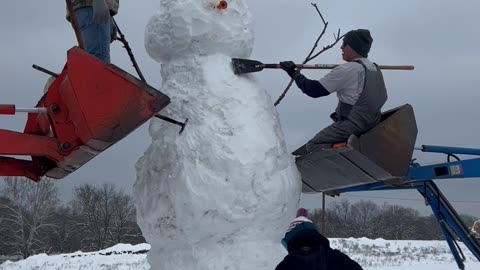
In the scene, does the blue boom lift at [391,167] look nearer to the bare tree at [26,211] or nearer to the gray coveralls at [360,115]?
the gray coveralls at [360,115]

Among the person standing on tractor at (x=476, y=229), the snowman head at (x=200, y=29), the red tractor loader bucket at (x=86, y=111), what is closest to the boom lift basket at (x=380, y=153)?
the snowman head at (x=200, y=29)

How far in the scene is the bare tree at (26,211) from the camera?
37375 mm

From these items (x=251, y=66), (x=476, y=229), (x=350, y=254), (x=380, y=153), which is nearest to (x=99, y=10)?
(x=251, y=66)

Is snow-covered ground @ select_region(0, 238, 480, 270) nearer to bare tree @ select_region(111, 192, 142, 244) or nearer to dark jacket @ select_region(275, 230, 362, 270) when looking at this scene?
dark jacket @ select_region(275, 230, 362, 270)

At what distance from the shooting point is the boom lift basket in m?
3.74

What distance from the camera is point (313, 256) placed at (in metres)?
2.42

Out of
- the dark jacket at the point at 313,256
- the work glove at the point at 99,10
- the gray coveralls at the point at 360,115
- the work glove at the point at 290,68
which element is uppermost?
the work glove at the point at 99,10

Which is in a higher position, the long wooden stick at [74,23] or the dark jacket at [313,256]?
the long wooden stick at [74,23]

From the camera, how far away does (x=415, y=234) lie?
52.4 metres

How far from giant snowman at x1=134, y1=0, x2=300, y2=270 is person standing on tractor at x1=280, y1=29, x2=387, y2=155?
32 centimetres

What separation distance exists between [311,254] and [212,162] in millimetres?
1364

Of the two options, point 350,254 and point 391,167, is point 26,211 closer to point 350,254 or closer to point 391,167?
point 350,254

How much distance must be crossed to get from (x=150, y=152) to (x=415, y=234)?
171ft

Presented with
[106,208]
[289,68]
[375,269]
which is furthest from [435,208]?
[106,208]
